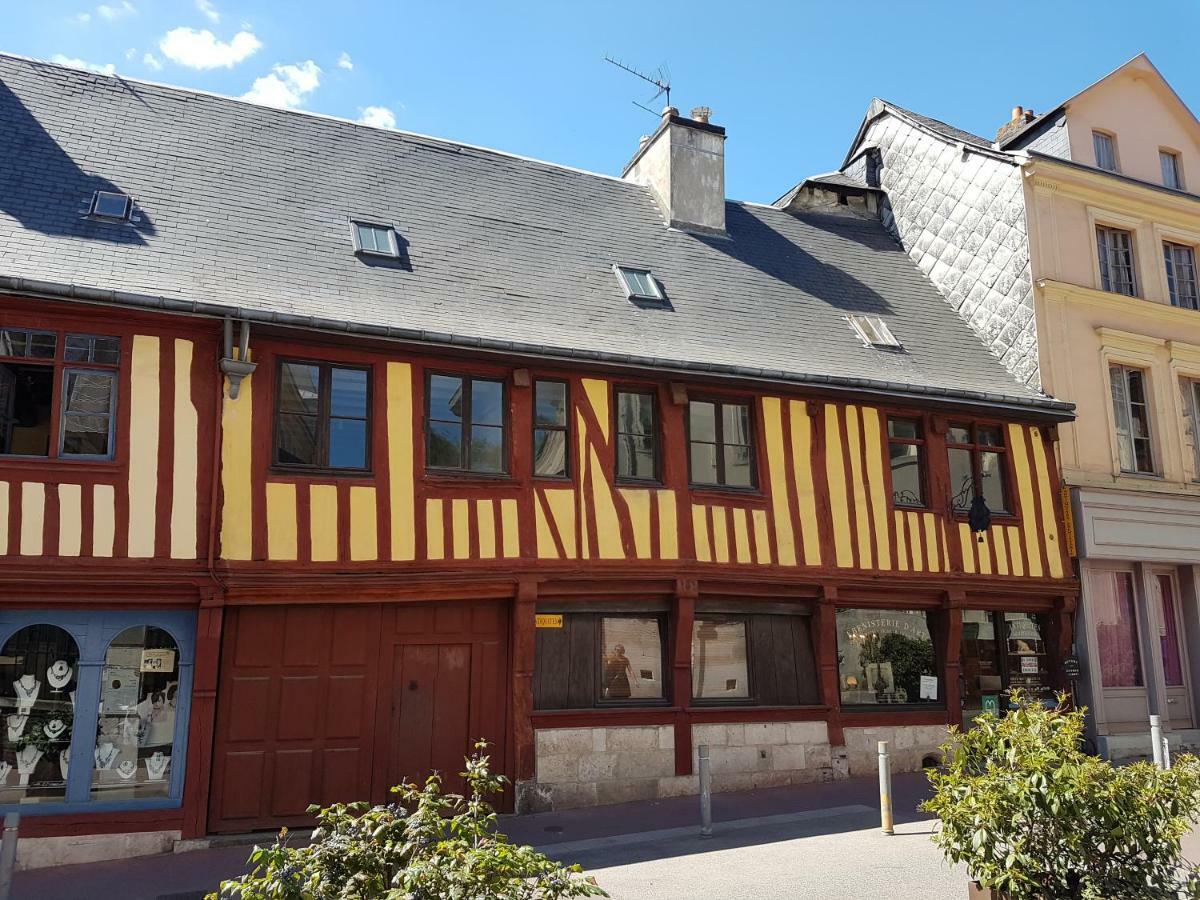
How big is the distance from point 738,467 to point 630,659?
98.6 inches

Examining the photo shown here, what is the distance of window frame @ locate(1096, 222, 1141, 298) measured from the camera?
14156 mm

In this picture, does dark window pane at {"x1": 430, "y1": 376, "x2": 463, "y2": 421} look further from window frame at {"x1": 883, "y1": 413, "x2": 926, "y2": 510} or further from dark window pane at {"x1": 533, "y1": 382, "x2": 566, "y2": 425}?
window frame at {"x1": 883, "y1": 413, "x2": 926, "y2": 510}

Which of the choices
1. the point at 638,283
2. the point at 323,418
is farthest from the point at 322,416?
the point at 638,283

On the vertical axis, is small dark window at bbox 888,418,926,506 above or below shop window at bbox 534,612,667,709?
above

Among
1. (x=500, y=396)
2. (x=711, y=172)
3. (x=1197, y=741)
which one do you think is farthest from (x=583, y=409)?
(x=1197, y=741)

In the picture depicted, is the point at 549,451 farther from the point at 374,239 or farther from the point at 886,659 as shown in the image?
the point at 886,659

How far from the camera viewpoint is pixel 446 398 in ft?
32.6

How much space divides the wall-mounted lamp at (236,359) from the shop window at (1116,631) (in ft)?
35.8

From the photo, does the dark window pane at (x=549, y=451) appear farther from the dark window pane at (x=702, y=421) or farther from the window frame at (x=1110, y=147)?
the window frame at (x=1110, y=147)

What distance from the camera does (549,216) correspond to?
1307 cm

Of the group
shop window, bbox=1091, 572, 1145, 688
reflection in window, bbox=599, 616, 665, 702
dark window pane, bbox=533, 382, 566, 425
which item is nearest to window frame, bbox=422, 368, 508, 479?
dark window pane, bbox=533, 382, 566, 425

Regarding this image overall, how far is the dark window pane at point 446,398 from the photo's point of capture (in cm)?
988

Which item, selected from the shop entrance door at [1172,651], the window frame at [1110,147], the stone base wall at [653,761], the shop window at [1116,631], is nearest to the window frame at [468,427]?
the stone base wall at [653,761]

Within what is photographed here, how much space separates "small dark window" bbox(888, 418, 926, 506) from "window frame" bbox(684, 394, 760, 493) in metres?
1.92
